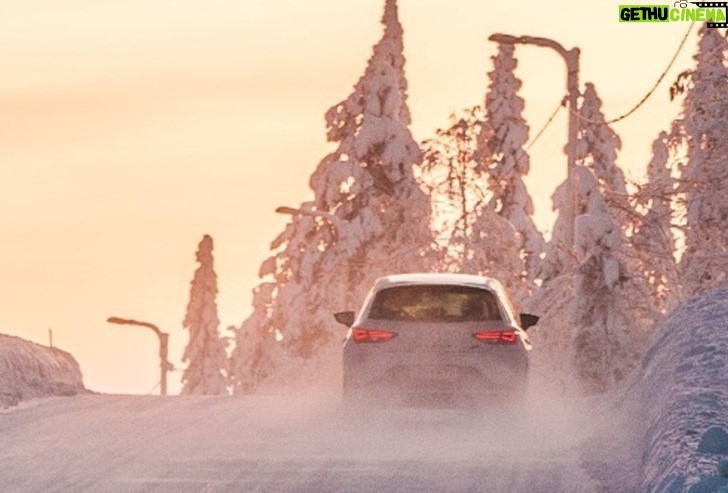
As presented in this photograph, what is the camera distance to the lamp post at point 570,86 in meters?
33.3

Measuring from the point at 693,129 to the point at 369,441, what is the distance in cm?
3215

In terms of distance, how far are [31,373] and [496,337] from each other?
7597 mm

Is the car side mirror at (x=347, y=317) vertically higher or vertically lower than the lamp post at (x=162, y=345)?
higher

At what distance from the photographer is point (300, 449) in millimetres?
17422

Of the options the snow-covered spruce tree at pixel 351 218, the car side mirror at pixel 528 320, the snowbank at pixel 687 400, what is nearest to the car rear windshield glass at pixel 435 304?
the car side mirror at pixel 528 320

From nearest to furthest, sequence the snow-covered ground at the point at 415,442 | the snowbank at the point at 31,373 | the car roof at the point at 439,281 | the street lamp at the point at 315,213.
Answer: the snow-covered ground at the point at 415,442 < the car roof at the point at 439,281 < the snowbank at the point at 31,373 < the street lamp at the point at 315,213

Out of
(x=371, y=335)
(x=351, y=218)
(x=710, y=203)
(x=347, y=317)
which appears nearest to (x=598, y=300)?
(x=710, y=203)

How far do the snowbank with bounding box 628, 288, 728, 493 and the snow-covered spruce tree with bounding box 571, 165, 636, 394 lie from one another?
13.8m

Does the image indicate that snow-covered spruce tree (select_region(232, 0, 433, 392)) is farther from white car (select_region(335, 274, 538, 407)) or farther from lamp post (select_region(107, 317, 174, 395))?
white car (select_region(335, 274, 538, 407))

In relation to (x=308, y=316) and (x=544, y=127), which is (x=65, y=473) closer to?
(x=544, y=127)

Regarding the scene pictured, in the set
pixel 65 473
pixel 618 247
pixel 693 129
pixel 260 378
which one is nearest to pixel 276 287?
pixel 260 378

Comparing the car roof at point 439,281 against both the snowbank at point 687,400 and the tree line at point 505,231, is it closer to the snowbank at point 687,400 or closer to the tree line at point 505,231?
the snowbank at point 687,400

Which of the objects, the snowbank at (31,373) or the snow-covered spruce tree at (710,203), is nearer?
the snowbank at (31,373)

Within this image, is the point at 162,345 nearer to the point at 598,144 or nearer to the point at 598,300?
the point at 598,144
